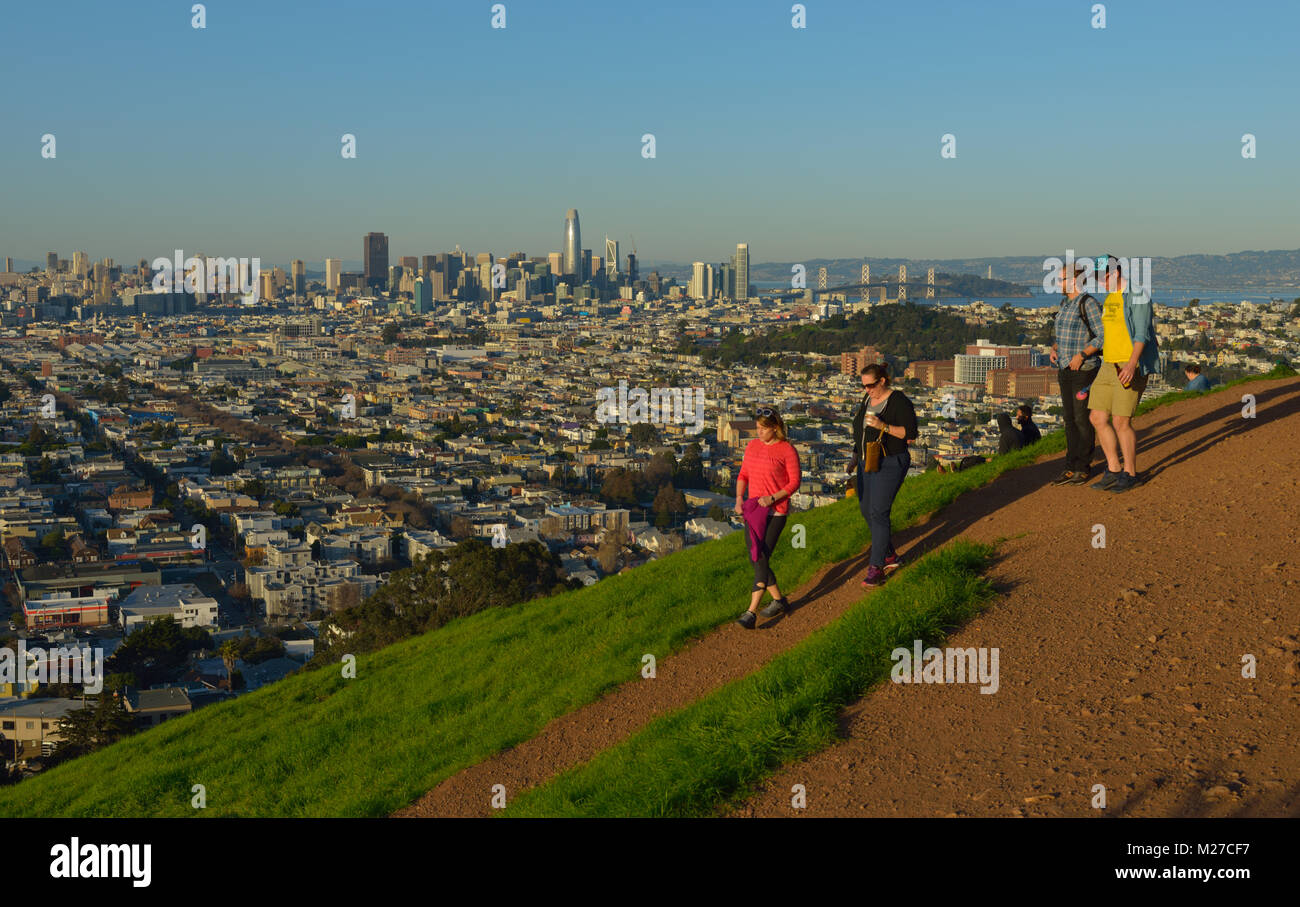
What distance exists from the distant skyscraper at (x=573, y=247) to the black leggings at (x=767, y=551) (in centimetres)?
16286

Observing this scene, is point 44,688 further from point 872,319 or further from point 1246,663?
point 872,319

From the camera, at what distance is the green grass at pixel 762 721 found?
3812mm

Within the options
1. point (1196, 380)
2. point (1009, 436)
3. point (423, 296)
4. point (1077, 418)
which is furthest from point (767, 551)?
point (423, 296)

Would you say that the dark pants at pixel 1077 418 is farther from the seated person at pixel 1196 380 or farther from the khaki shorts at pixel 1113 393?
the seated person at pixel 1196 380

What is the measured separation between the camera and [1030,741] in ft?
12.1

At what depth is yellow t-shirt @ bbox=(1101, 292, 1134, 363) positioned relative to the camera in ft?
20.4

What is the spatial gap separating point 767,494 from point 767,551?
0.93 ft

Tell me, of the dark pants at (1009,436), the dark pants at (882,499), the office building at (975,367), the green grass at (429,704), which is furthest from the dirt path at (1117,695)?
the office building at (975,367)

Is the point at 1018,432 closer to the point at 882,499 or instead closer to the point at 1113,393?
the point at 1113,393

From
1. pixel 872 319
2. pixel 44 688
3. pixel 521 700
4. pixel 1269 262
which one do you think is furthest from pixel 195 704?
pixel 1269 262

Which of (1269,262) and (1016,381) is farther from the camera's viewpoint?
(1269,262)

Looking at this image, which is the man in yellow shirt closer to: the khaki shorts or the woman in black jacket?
the khaki shorts

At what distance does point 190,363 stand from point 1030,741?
88.6m
